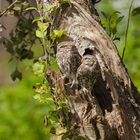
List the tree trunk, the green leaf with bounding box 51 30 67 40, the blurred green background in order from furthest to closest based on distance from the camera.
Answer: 1. the blurred green background
2. the green leaf with bounding box 51 30 67 40
3. the tree trunk

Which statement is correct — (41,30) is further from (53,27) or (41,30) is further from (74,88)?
(74,88)

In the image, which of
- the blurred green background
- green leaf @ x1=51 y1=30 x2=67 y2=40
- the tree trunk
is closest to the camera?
the tree trunk

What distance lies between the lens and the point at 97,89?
1636mm

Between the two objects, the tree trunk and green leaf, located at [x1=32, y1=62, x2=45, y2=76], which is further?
green leaf, located at [x1=32, y1=62, x2=45, y2=76]

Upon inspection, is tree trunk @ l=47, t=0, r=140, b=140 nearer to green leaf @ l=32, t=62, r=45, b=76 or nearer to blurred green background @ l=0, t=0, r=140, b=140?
green leaf @ l=32, t=62, r=45, b=76

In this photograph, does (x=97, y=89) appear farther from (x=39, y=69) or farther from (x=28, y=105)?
(x=28, y=105)

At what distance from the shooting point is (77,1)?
181 centimetres

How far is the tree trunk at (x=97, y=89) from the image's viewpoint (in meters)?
1.60

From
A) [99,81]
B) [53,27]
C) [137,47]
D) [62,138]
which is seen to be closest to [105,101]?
[99,81]

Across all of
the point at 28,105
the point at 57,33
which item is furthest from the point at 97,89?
the point at 28,105

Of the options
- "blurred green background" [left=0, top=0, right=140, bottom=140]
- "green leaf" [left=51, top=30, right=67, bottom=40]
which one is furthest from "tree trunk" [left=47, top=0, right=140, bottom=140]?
"blurred green background" [left=0, top=0, right=140, bottom=140]

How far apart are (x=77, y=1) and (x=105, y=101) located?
0.37 m

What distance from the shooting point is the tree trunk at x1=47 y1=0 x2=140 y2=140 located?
1.60 m

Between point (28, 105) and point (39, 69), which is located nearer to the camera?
point (39, 69)
